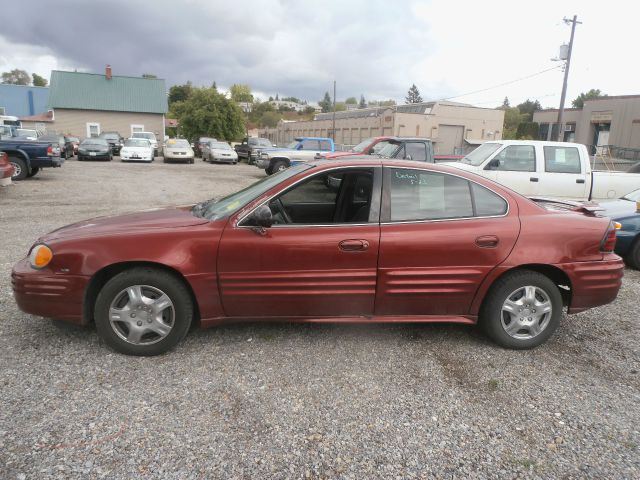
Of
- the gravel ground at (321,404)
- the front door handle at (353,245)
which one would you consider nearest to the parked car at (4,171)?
the gravel ground at (321,404)

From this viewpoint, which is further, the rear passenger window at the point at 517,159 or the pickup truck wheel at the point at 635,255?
the rear passenger window at the point at 517,159

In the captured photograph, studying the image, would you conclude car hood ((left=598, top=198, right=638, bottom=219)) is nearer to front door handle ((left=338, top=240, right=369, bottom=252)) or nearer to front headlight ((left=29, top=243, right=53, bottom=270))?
front door handle ((left=338, top=240, right=369, bottom=252))

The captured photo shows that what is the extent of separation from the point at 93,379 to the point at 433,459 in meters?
2.33

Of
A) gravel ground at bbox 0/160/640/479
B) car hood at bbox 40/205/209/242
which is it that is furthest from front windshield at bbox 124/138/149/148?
car hood at bbox 40/205/209/242

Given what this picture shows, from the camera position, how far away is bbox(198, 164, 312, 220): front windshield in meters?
3.67

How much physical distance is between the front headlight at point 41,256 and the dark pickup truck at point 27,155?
43.7 ft

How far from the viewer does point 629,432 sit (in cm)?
280

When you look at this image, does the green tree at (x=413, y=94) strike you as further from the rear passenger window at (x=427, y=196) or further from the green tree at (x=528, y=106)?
the rear passenger window at (x=427, y=196)

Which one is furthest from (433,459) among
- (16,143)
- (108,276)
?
(16,143)

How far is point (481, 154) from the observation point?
9602mm

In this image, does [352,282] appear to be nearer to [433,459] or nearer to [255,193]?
[255,193]

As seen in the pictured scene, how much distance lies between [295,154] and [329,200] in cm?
1418

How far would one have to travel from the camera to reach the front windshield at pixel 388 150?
1141cm

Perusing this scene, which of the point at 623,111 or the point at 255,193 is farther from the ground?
the point at 623,111
